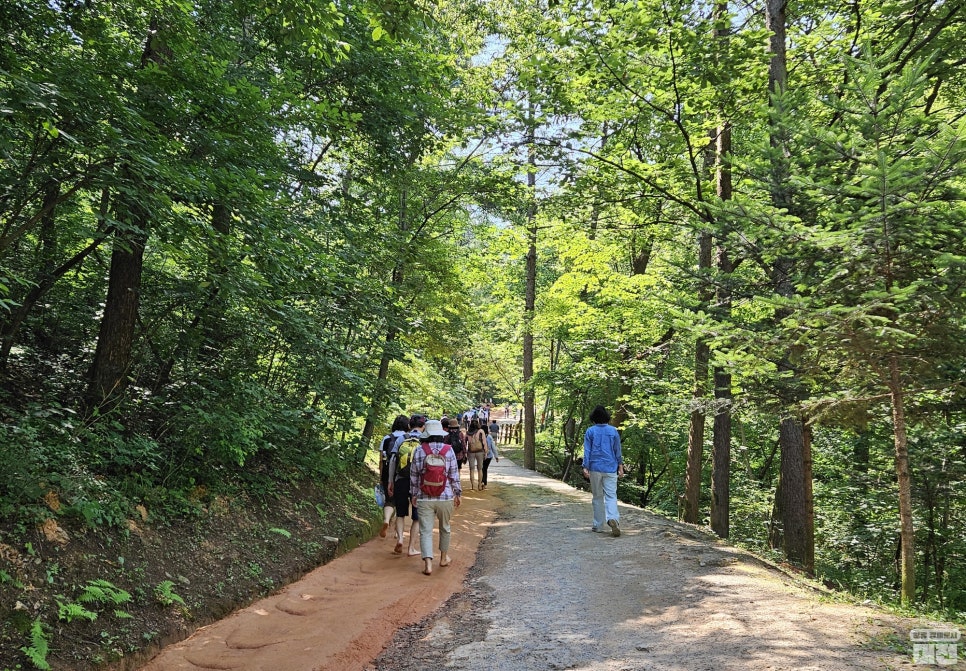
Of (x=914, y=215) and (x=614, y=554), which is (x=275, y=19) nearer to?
(x=914, y=215)

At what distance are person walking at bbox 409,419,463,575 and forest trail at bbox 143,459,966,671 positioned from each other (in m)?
0.56

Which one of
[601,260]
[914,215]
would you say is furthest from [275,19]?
[601,260]

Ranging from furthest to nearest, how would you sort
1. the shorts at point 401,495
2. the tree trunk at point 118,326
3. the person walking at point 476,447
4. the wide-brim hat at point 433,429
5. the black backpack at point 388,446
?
1. the person walking at point 476,447
2. the black backpack at point 388,446
3. the shorts at point 401,495
4. the wide-brim hat at point 433,429
5. the tree trunk at point 118,326

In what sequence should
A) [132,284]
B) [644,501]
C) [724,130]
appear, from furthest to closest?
[644,501] < [724,130] < [132,284]

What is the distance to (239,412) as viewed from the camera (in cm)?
761

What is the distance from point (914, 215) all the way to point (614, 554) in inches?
217

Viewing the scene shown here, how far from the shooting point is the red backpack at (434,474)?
7.48 meters

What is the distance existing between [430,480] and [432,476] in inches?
2.5

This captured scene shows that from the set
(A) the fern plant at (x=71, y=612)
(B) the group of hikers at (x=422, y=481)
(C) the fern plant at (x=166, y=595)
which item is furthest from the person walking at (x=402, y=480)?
(A) the fern plant at (x=71, y=612)

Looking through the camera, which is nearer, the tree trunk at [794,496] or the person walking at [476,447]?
the tree trunk at [794,496]

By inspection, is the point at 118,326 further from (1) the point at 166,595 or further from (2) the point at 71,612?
(2) the point at 71,612

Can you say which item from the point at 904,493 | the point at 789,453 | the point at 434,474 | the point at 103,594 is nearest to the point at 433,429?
the point at 434,474

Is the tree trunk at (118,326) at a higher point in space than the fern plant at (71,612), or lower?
higher

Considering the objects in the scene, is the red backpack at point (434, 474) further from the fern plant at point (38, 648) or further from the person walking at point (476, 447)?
the person walking at point (476, 447)
